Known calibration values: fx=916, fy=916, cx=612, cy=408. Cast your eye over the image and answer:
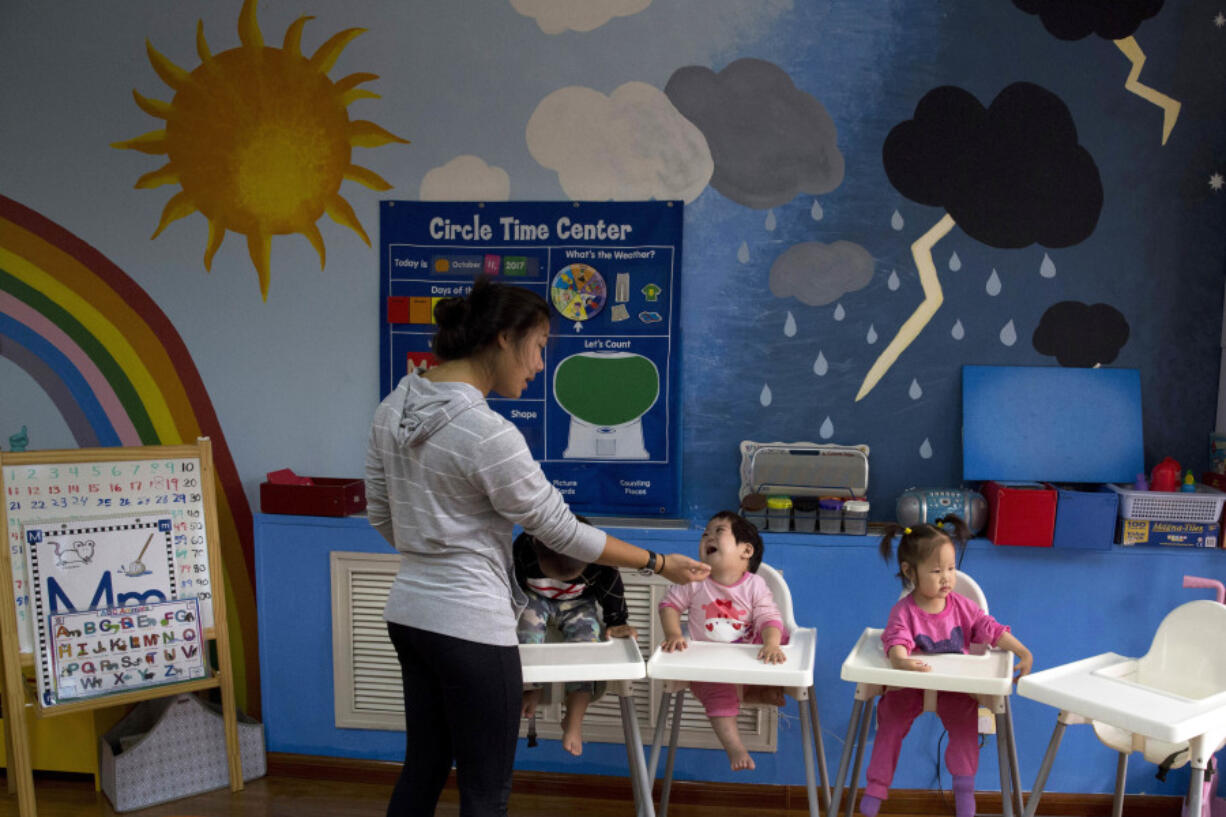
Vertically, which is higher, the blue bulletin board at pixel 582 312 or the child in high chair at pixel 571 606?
the blue bulletin board at pixel 582 312

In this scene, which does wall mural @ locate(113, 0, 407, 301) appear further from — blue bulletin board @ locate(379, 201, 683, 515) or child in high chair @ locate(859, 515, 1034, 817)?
child in high chair @ locate(859, 515, 1034, 817)

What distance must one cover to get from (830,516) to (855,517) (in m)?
0.08

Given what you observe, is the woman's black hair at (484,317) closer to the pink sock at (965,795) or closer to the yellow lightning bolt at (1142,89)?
the pink sock at (965,795)

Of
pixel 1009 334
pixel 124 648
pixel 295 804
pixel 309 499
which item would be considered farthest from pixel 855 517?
pixel 124 648

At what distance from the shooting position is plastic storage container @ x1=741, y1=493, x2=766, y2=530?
2.91 metres

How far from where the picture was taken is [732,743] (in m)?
2.46

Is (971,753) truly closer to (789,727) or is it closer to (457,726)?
(789,727)

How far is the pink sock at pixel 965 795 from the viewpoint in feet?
7.72

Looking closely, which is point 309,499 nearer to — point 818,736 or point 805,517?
point 805,517

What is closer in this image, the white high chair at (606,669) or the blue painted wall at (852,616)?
the white high chair at (606,669)

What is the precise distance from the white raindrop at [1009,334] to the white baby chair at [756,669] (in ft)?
3.74

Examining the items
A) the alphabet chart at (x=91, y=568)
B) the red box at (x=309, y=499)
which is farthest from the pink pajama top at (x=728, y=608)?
the alphabet chart at (x=91, y=568)

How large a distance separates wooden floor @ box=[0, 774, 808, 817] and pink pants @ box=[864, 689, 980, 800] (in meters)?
0.62

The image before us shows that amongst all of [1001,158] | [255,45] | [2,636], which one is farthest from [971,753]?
[255,45]
